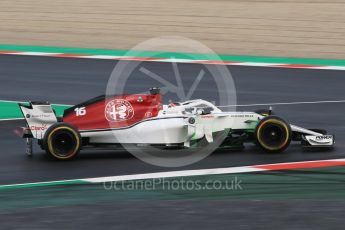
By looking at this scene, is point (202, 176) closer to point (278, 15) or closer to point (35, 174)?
point (35, 174)

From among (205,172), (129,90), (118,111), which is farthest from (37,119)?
(129,90)

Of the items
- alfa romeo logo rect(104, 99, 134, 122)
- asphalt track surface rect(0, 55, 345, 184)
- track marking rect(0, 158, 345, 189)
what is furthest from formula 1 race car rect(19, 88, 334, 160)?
track marking rect(0, 158, 345, 189)

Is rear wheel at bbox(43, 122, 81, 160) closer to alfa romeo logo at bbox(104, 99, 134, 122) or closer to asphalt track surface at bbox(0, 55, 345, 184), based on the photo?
asphalt track surface at bbox(0, 55, 345, 184)

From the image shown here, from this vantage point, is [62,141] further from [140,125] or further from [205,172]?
[205,172]

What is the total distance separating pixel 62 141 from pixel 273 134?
2819 mm

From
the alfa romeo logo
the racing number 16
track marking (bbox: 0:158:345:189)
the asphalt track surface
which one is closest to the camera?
track marking (bbox: 0:158:345:189)

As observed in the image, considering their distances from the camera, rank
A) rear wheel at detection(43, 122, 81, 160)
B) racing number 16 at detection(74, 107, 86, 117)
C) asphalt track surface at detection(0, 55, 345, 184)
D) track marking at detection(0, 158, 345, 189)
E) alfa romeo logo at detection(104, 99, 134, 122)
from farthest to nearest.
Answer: racing number 16 at detection(74, 107, 86, 117) < alfa romeo logo at detection(104, 99, 134, 122) < rear wheel at detection(43, 122, 81, 160) < asphalt track surface at detection(0, 55, 345, 184) < track marking at detection(0, 158, 345, 189)

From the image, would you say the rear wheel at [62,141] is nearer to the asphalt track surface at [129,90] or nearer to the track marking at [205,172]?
the asphalt track surface at [129,90]

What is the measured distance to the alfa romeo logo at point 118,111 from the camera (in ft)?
40.3

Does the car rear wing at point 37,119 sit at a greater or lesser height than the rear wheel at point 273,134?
greater

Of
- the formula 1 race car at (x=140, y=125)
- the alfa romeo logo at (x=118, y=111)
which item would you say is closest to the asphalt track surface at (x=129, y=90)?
the formula 1 race car at (x=140, y=125)

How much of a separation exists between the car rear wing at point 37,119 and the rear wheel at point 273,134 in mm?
2773

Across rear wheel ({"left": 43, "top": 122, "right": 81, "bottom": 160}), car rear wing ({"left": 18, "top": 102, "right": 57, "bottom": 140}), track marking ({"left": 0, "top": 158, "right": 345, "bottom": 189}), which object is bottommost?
track marking ({"left": 0, "top": 158, "right": 345, "bottom": 189})

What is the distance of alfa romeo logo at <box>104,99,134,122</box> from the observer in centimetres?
1228
